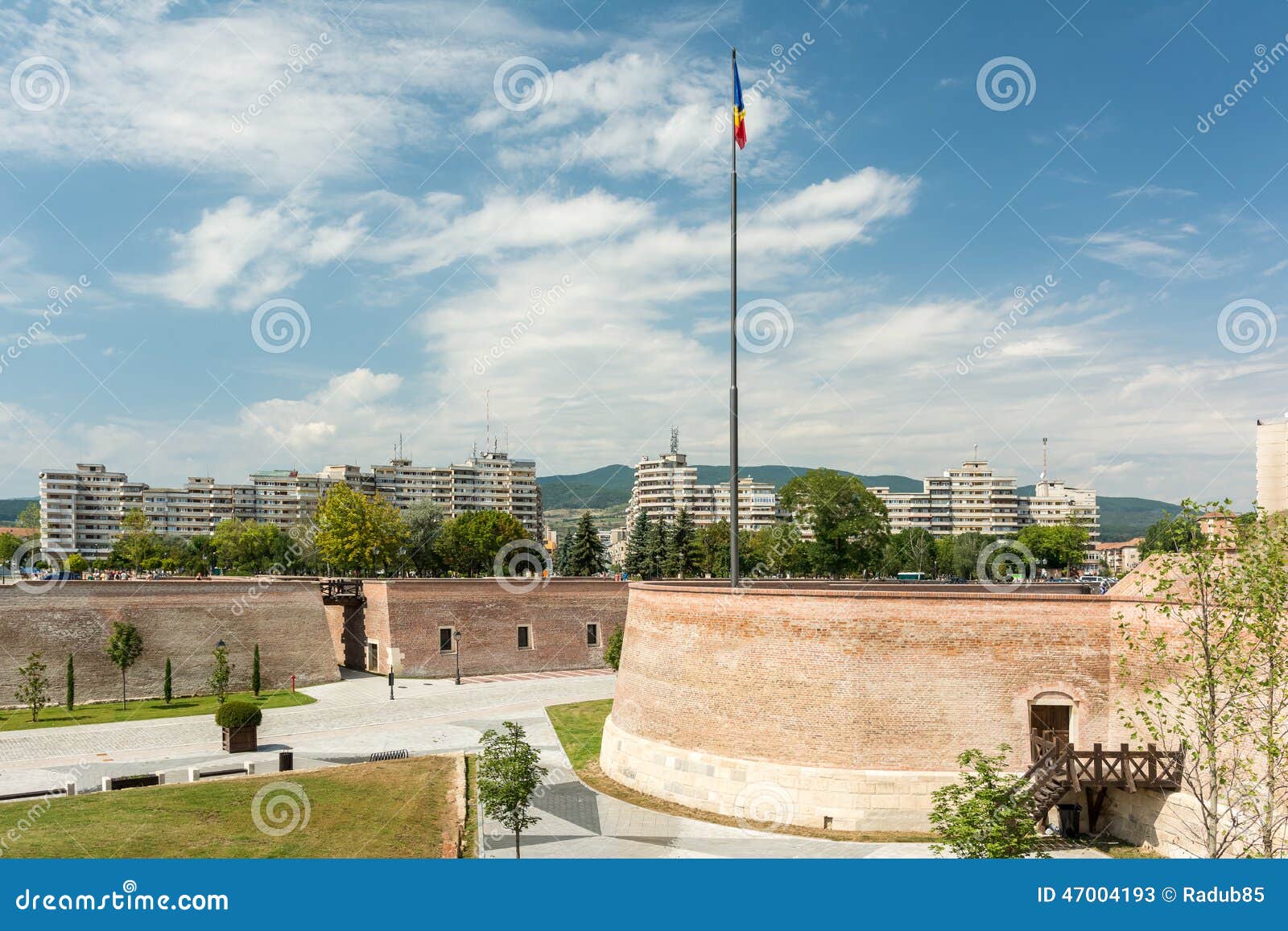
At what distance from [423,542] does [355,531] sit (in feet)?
73.7

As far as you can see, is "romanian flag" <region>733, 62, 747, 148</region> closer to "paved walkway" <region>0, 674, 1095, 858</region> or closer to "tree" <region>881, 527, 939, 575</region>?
"paved walkway" <region>0, 674, 1095, 858</region>

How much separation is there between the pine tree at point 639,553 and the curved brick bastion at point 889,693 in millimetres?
41816

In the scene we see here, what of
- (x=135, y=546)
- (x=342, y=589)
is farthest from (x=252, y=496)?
(x=342, y=589)

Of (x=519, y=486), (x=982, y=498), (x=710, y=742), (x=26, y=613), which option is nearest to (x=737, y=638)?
(x=710, y=742)

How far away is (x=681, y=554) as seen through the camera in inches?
2554

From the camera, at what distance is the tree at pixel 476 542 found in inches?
2854

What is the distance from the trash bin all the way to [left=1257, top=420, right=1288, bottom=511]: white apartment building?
45.3 meters

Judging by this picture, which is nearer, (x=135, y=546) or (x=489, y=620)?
(x=489, y=620)

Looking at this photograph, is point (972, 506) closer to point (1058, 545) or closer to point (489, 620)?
point (1058, 545)

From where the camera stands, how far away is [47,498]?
14838cm

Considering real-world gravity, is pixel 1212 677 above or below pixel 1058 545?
above

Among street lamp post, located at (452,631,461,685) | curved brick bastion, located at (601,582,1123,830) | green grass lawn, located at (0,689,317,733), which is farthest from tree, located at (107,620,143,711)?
curved brick bastion, located at (601,582,1123,830)

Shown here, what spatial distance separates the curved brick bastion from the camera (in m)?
19.2

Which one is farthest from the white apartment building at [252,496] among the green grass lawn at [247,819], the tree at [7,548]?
the green grass lawn at [247,819]
